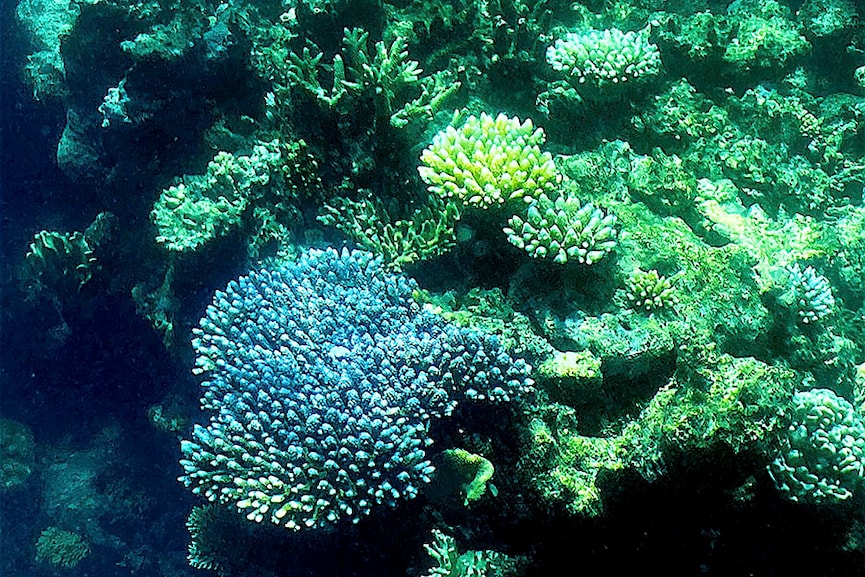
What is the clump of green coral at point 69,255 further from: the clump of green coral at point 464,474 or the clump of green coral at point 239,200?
the clump of green coral at point 464,474

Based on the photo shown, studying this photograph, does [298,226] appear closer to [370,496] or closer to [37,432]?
[370,496]

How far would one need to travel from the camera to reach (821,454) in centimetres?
323

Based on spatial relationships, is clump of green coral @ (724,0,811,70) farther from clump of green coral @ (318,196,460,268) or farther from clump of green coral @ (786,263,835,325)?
clump of green coral @ (318,196,460,268)

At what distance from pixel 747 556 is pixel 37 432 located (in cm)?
902

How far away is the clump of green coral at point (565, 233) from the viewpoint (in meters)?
3.61

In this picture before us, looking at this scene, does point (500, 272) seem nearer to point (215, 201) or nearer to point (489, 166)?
point (489, 166)

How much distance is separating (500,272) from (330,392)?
1335 millimetres

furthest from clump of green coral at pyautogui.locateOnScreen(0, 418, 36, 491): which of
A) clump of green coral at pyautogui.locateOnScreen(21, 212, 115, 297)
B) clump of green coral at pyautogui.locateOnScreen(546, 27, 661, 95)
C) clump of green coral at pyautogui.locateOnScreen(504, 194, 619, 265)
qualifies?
clump of green coral at pyautogui.locateOnScreen(546, 27, 661, 95)

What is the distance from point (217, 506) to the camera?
4543 mm

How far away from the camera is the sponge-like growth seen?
372 centimetres

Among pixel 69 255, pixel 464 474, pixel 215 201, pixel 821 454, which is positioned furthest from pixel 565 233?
pixel 69 255

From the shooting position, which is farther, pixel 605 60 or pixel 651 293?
pixel 605 60

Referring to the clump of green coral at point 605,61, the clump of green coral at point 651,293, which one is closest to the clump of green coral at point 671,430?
the clump of green coral at point 651,293

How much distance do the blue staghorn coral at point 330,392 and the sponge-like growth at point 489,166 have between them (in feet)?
2.28
